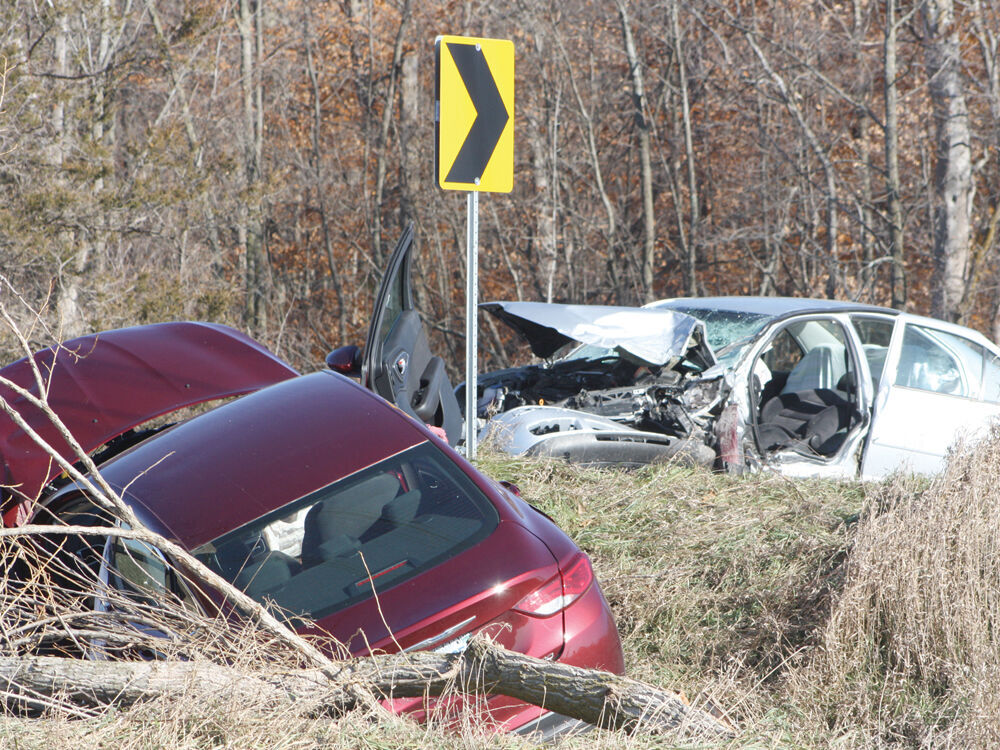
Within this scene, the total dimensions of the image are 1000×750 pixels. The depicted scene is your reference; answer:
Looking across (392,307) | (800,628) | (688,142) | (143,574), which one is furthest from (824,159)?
(143,574)

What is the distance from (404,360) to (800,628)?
239 centimetres

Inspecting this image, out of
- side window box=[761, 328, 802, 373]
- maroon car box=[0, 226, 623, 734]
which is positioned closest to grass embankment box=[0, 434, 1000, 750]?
maroon car box=[0, 226, 623, 734]

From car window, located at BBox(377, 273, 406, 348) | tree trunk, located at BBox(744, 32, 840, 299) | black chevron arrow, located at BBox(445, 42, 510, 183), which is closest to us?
→ car window, located at BBox(377, 273, 406, 348)

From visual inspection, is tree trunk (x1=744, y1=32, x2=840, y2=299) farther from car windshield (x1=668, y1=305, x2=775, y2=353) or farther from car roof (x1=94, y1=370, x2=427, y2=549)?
car roof (x1=94, y1=370, x2=427, y2=549)

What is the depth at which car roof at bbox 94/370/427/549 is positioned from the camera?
3150mm

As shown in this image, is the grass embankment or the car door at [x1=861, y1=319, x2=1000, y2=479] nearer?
the grass embankment

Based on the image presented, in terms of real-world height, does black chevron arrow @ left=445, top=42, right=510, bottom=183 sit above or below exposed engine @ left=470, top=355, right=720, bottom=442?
above

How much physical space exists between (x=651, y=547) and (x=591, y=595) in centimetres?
184

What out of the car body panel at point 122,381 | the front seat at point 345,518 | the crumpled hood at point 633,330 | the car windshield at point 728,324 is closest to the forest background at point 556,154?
the car windshield at point 728,324

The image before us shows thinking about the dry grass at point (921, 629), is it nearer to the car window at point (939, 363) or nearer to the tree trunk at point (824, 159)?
the car window at point (939, 363)

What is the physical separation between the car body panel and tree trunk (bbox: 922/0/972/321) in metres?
9.40

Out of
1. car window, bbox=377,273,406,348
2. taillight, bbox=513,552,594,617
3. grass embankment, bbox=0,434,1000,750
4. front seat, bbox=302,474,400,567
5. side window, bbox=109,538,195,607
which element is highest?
car window, bbox=377,273,406,348

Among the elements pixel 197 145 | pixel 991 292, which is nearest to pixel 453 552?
pixel 197 145

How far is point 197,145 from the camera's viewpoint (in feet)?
40.3
